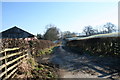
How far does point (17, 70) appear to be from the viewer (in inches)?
192

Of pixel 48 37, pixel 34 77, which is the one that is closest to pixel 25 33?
pixel 34 77

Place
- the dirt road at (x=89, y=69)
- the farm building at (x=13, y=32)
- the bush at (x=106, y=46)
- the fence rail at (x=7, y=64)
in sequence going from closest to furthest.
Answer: the fence rail at (x=7, y=64) → the dirt road at (x=89, y=69) → the bush at (x=106, y=46) → the farm building at (x=13, y=32)

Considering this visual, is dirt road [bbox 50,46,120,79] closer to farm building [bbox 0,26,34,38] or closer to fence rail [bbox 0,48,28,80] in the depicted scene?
fence rail [bbox 0,48,28,80]

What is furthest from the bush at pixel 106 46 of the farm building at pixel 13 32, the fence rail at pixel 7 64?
the farm building at pixel 13 32

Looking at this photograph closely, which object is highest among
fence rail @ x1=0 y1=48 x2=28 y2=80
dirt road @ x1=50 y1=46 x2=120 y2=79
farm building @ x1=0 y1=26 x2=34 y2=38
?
farm building @ x1=0 y1=26 x2=34 y2=38

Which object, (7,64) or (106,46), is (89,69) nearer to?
(7,64)

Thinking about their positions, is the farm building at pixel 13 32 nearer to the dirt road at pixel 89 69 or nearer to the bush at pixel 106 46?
the bush at pixel 106 46

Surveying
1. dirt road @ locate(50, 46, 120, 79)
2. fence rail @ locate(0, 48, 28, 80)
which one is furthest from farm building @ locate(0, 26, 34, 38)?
fence rail @ locate(0, 48, 28, 80)

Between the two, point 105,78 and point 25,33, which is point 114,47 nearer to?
point 105,78

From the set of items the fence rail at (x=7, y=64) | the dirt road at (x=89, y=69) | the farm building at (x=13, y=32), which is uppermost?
the farm building at (x=13, y=32)

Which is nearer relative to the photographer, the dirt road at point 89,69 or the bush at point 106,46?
the dirt road at point 89,69

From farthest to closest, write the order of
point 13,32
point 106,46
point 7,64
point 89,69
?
1. point 13,32
2. point 106,46
3. point 89,69
4. point 7,64

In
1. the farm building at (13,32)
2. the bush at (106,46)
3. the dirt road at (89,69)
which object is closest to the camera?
the dirt road at (89,69)

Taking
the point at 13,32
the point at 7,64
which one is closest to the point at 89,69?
the point at 7,64
